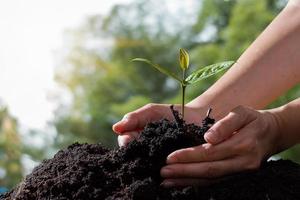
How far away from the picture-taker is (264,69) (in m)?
1.87

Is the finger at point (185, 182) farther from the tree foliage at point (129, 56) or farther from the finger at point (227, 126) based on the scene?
the tree foliage at point (129, 56)

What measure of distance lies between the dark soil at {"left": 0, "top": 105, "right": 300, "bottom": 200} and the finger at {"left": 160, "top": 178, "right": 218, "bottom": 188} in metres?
0.02

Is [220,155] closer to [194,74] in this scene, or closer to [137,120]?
[194,74]

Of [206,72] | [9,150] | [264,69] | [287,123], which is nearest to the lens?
[206,72]

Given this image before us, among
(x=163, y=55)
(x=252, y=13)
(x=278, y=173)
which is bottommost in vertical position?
(x=278, y=173)

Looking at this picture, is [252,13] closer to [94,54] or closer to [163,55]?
[163,55]

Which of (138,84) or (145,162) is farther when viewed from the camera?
(138,84)

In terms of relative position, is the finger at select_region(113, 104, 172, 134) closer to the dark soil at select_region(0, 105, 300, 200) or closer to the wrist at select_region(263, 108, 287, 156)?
the dark soil at select_region(0, 105, 300, 200)

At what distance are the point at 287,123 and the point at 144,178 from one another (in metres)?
0.43

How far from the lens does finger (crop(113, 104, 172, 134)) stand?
5.16 ft

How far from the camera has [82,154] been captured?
1487 mm

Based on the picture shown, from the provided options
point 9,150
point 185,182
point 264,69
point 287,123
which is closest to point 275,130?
point 287,123

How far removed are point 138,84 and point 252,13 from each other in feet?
10.8

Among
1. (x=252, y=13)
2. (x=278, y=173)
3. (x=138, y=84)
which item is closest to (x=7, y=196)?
(x=278, y=173)
